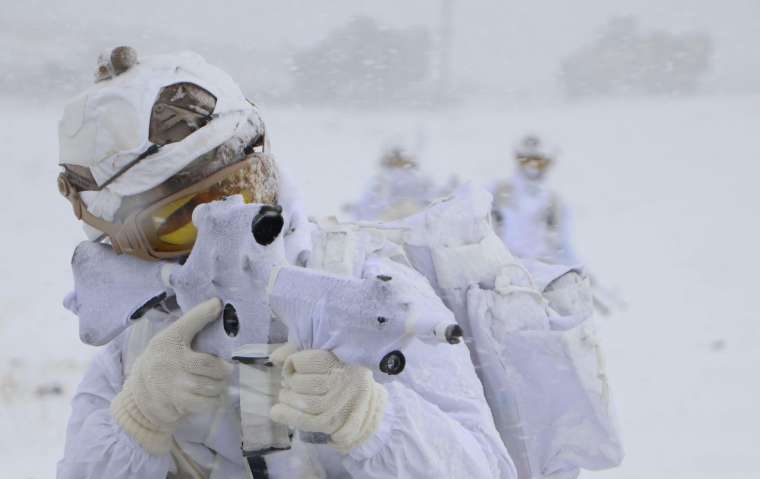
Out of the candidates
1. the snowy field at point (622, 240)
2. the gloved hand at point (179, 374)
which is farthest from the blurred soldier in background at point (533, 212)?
the gloved hand at point (179, 374)

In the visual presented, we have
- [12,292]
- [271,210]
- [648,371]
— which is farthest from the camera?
[12,292]

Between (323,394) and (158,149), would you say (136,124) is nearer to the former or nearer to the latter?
(158,149)

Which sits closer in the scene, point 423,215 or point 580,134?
point 423,215

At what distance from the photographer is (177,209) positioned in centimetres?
178

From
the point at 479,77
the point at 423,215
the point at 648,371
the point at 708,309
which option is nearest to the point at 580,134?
the point at 479,77

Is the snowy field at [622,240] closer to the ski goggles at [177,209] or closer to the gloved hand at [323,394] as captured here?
the ski goggles at [177,209]

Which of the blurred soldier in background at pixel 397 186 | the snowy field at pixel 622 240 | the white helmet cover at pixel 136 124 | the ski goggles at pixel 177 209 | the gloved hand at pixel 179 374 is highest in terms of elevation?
the white helmet cover at pixel 136 124

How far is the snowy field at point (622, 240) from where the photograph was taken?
6230 millimetres

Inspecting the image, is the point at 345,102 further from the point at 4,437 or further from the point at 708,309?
the point at 4,437

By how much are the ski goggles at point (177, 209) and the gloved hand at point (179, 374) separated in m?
0.21

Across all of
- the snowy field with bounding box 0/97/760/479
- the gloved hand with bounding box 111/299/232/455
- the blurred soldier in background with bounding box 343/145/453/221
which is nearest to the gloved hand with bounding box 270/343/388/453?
the gloved hand with bounding box 111/299/232/455

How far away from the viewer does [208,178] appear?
69.5 inches

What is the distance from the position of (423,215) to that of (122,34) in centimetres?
1342

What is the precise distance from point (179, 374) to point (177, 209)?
1.03ft
